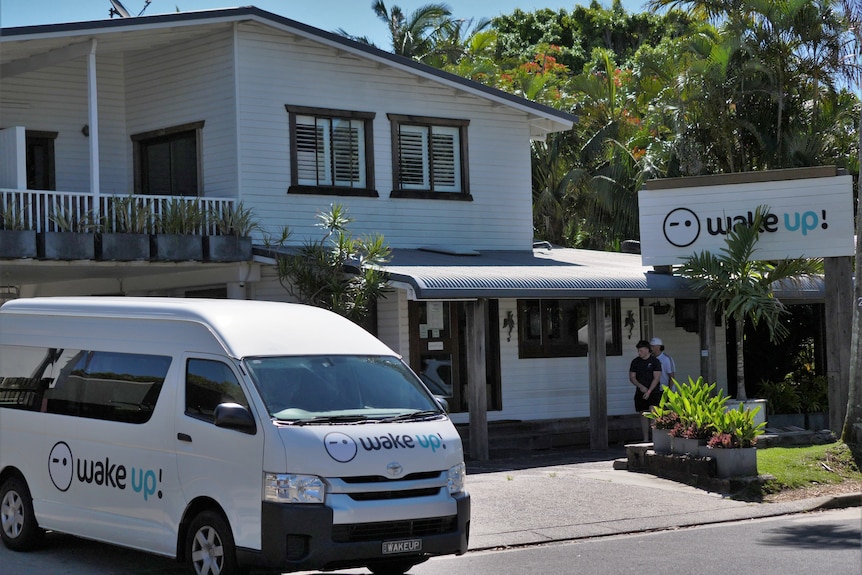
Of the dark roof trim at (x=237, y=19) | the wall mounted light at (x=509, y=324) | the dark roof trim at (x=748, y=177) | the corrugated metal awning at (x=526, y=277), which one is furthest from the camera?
the wall mounted light at (x=509, y=324)

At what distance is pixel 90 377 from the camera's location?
10180 millimetres

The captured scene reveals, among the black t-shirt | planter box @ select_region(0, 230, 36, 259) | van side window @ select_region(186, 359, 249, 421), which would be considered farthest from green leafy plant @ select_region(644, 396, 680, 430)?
planter box @ select_region(0, 230, 36, 259)

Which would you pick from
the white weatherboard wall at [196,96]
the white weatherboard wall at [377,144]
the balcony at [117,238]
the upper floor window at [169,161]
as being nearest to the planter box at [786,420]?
the white weatherboard wall at [377,144]

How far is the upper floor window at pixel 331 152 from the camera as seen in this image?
19.8 meters

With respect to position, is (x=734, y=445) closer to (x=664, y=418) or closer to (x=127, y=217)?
(x=664, y=418)

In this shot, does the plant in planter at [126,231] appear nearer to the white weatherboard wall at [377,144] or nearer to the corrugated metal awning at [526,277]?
the corrugated metal awning at [526,277]

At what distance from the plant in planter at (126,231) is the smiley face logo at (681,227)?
8.07 metres

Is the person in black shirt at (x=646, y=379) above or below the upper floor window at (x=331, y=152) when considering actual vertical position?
below

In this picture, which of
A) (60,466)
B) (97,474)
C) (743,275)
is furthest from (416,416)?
(743,275)

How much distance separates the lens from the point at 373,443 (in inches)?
338

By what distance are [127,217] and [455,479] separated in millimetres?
9528

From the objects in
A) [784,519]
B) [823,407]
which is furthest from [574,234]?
[784,519]

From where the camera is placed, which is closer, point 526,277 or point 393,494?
point 393,494

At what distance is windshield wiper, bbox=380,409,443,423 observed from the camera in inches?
355
